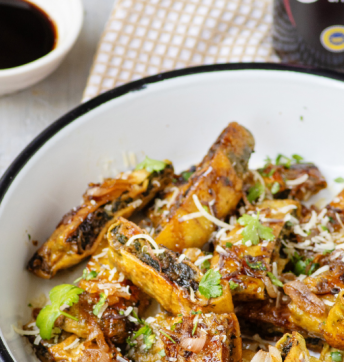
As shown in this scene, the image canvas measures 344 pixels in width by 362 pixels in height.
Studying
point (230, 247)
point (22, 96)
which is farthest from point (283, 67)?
point (22, 96)

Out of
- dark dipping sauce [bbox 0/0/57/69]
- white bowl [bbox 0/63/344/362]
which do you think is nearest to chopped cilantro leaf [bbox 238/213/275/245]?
white bowl [bbox 0/63/344/362]

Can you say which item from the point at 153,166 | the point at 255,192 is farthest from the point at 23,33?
the point at 255,192

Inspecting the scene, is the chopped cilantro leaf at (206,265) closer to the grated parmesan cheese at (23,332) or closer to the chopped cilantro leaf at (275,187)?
the chopped cilantro leaf at (275,187)

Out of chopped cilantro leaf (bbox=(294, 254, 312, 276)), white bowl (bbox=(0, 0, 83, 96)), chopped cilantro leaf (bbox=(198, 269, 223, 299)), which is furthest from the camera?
white bowl (bbox=(0, 0, 83, 96))

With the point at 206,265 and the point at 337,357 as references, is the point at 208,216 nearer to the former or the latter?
the point at 206,265

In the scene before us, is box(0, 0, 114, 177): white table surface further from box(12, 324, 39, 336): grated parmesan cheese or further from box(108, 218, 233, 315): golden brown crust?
box(108, 218, 233, 315): golden brown crust

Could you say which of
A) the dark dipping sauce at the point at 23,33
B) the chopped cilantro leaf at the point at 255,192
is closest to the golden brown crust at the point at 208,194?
the chopped cilantro leaf at the point at 255,192
